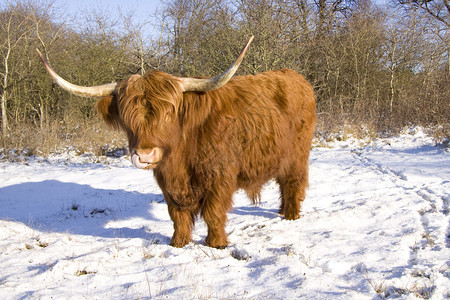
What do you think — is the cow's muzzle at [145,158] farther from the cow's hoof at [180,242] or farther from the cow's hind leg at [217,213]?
the cow's hoof at [180,242]

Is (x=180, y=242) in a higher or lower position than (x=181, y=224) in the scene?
lower

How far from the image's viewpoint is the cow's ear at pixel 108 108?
296cm

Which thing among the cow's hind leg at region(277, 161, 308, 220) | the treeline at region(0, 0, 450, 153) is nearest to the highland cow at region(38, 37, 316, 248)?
the cow's hind leg at region(277, 161, 308, 220)

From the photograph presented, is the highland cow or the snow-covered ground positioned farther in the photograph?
the highland cow

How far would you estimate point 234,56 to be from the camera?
11.3 metres

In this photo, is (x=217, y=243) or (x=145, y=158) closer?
(x=145, y=158)

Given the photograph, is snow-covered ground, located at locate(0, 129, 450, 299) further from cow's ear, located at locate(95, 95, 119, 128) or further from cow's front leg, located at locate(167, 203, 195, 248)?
cow's ear, located at locate(95, 95, 119, 128)

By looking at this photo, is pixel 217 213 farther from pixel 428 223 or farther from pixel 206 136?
pixel 428 223

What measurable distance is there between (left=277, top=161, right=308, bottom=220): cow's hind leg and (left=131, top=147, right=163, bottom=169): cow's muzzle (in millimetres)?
1935

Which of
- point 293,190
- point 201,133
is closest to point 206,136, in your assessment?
point 201,133

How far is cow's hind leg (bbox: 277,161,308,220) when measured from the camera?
4.06 meters

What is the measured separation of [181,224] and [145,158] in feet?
3.26

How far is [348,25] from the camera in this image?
52.1 feet

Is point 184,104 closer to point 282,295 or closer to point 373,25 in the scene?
point 282,295
